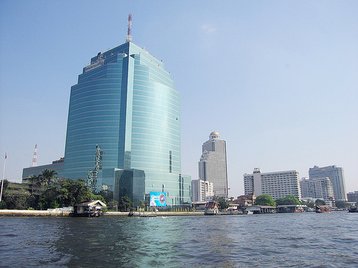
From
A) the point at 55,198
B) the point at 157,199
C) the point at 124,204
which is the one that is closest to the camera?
the point at 55,198

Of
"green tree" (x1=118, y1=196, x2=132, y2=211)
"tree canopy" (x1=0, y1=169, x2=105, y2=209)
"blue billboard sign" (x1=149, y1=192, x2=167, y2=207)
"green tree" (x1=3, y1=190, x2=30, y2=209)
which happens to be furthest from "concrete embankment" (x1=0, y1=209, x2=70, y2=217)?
"blue billboard sign" (x1=149, y1=192, x2=167, y2=207)

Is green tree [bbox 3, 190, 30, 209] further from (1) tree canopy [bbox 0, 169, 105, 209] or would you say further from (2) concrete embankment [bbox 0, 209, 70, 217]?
(2) concrete embankment [bbox 0, 209, 70, 217]

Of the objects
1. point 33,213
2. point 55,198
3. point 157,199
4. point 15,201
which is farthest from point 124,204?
point 33,213

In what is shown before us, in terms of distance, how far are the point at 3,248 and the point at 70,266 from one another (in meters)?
13.1

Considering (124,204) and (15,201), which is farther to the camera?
(124,204)

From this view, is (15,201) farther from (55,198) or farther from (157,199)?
(157,199)

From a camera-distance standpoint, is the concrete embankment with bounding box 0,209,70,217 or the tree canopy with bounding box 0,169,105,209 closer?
the concrete embankment with bounding box 0,209,70,217

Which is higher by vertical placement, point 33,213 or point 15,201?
point 15,201

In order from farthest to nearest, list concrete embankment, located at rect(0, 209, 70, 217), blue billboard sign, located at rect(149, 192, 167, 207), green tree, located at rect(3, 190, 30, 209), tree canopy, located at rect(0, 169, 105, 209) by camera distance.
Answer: blue billboard sign, located at rect(149, 192, 167, 207)
green tree, located at rect(3, 190, 30, 209)
tree canopy, located at rect(0, 169, 105, 209)
concrete embankment, located at rect(0, 209, 70, 217)

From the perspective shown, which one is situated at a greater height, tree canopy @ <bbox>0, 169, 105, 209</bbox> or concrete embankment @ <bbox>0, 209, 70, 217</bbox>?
tree canopy @ <bbox>0, 169, 105, 209</bbox>

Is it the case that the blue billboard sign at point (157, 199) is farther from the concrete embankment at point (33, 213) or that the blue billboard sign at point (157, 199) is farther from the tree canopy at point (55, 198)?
the concrete embankment at point (33, 213)

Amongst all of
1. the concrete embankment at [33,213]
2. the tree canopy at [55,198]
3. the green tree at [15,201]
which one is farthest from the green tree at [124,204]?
the green tree at [15,201]

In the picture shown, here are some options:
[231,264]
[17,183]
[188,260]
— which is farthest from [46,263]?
[17,183]

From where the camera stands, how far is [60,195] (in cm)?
12912
